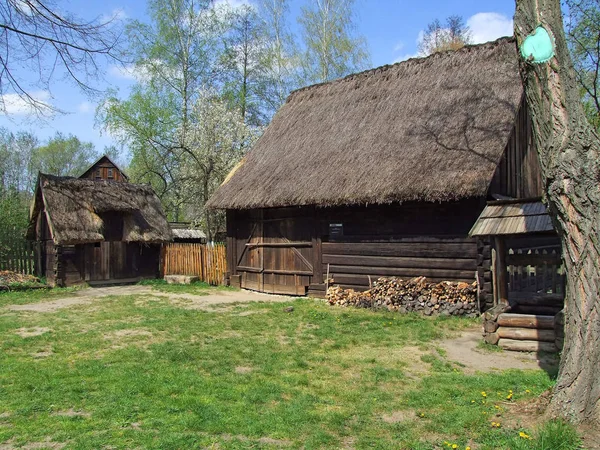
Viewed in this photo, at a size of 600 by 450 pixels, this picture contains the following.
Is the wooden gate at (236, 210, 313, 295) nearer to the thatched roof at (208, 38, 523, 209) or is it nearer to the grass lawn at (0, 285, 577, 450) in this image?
the thatched roof at (208, 38, 523, 209)

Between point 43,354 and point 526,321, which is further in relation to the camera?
point 43,354

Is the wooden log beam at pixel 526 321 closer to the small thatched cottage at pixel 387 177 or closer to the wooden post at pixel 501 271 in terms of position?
the wooden post at pixel 501 271

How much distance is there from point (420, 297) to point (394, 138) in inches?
172

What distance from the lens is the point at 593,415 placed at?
4473 millimetres

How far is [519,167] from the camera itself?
12547mm

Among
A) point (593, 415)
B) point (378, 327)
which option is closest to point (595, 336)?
point (593, 415)

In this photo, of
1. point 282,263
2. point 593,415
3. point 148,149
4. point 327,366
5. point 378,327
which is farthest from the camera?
point 148,149

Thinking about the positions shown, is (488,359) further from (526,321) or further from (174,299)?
(174,299)

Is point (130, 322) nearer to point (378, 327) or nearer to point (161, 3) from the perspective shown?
point (378, 327)

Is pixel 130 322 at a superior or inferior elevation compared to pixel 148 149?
inferior

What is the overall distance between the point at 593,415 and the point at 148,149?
110 ft

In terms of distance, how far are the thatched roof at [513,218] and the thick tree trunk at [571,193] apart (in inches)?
116

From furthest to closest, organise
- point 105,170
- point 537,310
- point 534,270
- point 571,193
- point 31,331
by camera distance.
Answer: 1. point 105,170
2. point 534,270
3. point 31,331
4. point 537,310
5. point 571,193

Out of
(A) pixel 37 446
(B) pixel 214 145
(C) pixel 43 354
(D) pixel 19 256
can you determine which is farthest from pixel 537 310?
(B) pixel 214 145
